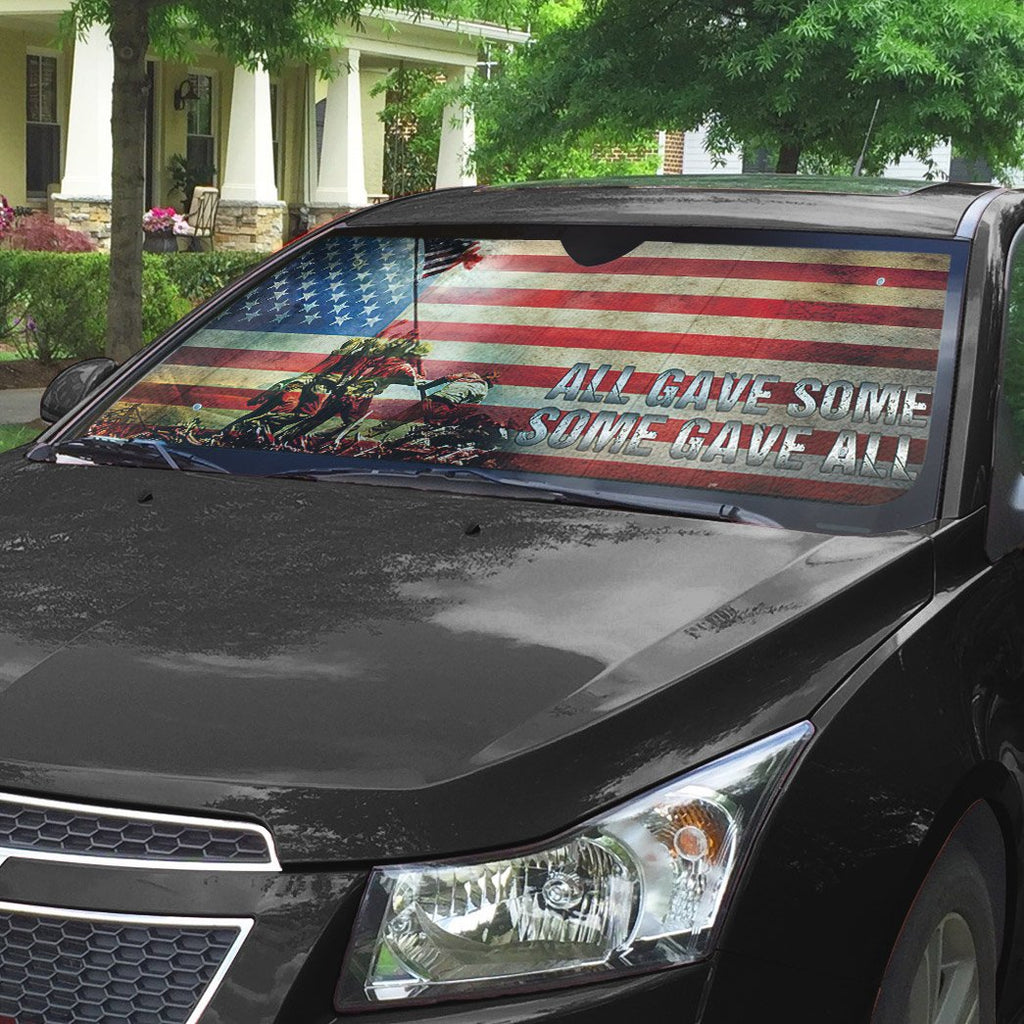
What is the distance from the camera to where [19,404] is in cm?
1250

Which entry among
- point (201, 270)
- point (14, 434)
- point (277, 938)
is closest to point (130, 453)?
point (277, 938)

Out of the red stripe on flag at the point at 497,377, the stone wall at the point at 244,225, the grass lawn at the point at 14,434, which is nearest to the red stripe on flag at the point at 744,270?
the red stripe on flag at the point at 497,377

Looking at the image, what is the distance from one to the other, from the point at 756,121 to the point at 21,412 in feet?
23.6

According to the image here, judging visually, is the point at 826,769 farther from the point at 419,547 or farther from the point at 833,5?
the point at 833,5

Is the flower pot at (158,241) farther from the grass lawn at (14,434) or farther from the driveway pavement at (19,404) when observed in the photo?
the grass lawn at (14,434)

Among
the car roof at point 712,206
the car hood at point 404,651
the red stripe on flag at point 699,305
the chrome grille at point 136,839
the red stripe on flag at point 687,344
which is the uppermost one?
the car roof at point 712,206

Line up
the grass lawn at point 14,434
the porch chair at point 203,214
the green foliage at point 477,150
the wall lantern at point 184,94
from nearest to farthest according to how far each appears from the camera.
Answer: the grass lawn at point 14,434 < the green foliage at point 477,150 < the porch chair at point 203,214 < the wall lantern at point 184,94

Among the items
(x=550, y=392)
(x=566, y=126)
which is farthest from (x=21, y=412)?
(x=550, y=392)

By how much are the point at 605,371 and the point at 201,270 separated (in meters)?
16.4

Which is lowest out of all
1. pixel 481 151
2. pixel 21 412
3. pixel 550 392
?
pixel 21 412

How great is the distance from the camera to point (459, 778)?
6.72ft

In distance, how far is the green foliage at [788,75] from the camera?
564 inches

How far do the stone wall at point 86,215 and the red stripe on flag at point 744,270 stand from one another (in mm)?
19269

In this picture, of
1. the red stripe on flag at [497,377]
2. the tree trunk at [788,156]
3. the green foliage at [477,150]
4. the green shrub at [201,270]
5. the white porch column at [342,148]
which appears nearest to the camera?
the red stripe on flag at [497,377]
